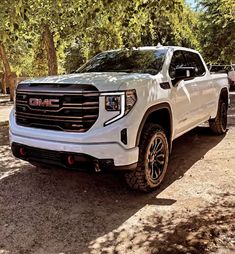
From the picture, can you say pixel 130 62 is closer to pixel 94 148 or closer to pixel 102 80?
pixel 102 80

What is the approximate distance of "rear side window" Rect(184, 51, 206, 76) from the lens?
616cm

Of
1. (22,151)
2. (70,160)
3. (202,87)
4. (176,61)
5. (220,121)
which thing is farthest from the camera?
(220,121)

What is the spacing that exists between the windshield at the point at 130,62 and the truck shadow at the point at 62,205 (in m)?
1.60

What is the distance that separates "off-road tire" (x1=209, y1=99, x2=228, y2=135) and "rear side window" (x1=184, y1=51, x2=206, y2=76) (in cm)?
121

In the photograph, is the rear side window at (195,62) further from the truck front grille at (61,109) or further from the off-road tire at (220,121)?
the truck front grille at (61,109)

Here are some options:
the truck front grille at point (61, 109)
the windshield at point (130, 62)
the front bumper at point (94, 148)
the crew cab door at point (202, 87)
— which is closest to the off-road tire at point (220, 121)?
the crew cab door at point (202, 87)

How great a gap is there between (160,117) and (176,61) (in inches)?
48.0

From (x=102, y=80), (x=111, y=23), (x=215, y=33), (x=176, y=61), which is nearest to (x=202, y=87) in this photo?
(x=176, y=61)

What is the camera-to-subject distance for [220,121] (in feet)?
25.1

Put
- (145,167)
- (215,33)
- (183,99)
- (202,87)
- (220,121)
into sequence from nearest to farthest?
(145,167)
(183,99)
(202,87)
(220,121)
(215,33)

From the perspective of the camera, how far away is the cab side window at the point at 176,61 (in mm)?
5195

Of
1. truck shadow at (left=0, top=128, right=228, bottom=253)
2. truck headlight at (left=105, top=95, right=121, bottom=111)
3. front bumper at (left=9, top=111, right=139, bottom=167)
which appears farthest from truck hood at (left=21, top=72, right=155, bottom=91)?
truck shadow at (left=0, top=128, right=228, bottom=253)

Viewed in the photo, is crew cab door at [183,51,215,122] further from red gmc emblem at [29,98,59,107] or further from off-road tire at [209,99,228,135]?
red gmc emblem at [29,98,59,107]

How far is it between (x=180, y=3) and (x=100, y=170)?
2653mm
